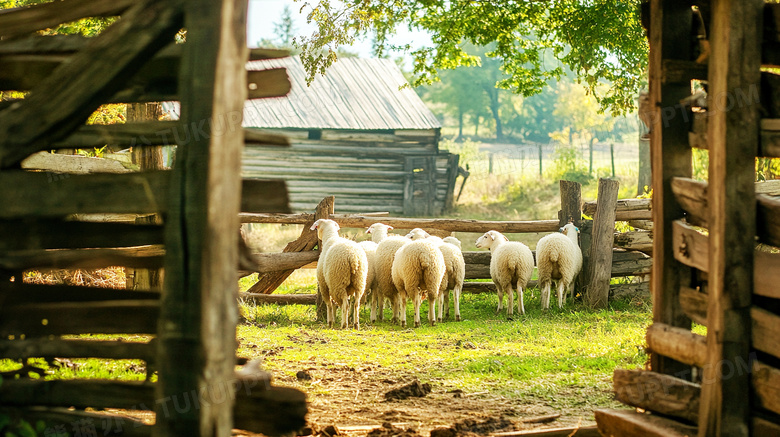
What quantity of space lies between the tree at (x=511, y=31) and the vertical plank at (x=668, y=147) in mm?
6881

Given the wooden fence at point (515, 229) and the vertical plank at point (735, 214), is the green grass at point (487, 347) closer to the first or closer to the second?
the wooden fence at point (515, 229)

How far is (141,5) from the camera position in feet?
8.82

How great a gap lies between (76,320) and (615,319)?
797cm

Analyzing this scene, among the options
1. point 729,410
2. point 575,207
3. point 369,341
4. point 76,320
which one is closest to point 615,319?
point 575,207

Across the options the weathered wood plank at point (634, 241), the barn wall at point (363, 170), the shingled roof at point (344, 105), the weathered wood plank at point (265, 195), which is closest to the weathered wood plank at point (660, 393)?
the weathered wood plank at point (265, 195)

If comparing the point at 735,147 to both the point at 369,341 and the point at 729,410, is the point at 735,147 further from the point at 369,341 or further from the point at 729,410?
the point at 369,341

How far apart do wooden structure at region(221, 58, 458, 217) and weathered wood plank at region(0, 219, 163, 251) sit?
66.4ft

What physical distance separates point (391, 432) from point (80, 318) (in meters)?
2.10

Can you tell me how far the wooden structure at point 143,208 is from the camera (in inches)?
102

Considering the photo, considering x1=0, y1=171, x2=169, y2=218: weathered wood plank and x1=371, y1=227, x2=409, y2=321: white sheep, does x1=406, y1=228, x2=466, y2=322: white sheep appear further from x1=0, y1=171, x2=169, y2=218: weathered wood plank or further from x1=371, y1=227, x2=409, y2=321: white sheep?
x1=0, y1=171, x2=169, y2=218: weathered wood plank

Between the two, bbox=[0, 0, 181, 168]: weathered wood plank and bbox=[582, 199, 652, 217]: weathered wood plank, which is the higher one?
bbox=[0, 0, 181, 168]: weathered wood plank

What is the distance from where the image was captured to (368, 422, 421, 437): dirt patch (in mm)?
4203

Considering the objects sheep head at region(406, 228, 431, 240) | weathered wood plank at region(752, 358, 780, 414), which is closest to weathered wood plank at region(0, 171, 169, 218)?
weathered wood plank at region(752, 358, 780, 414)

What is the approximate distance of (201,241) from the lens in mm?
2576
